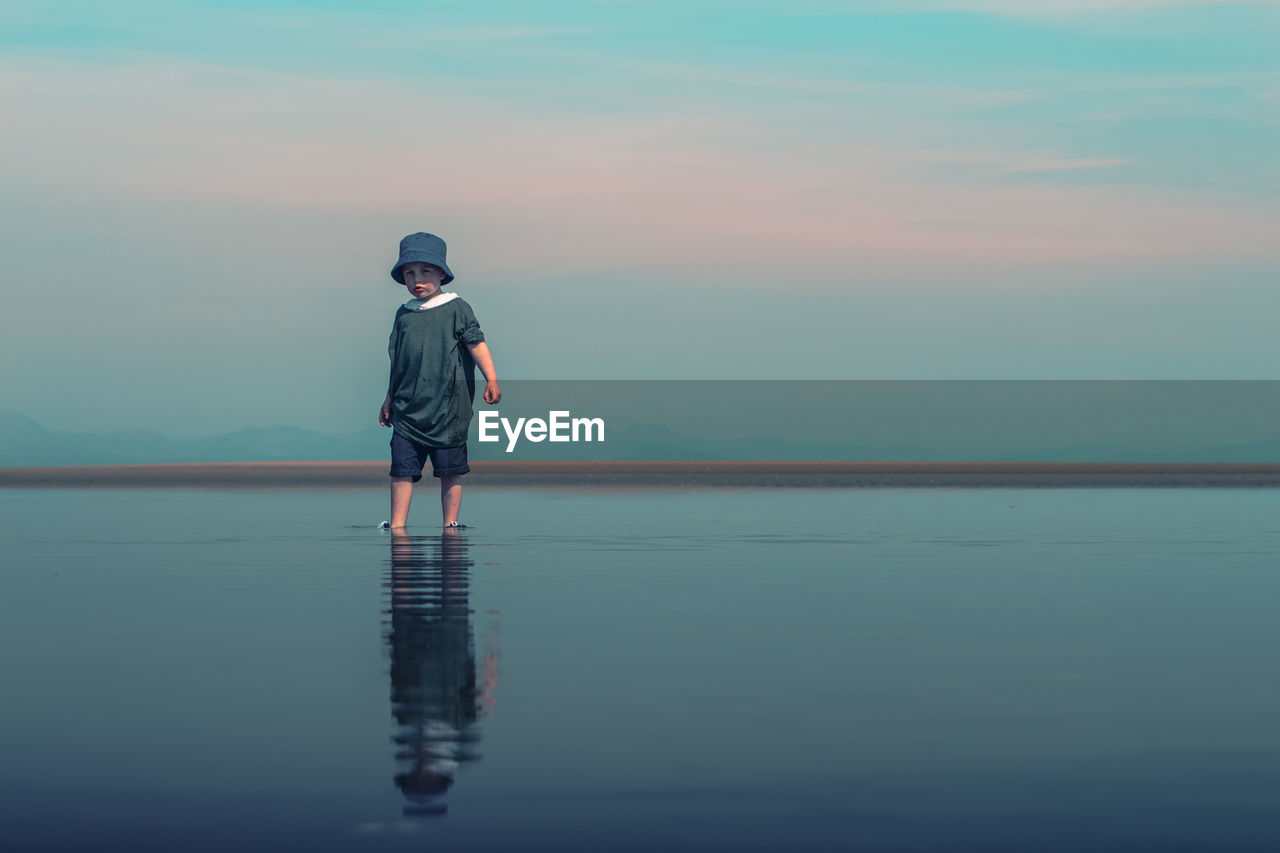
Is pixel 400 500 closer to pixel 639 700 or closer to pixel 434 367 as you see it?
pixel 434 367

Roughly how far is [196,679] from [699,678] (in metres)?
1.30

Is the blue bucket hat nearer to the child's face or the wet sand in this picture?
the child's face

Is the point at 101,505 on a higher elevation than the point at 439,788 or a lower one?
higher

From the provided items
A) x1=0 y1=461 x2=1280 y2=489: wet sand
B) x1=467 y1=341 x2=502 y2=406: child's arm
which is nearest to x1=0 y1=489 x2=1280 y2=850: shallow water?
x1=467 y1=341 x2=502 y2=406: child's arm

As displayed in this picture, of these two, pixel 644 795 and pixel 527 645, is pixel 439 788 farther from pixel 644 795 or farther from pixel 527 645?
pixel 527 645

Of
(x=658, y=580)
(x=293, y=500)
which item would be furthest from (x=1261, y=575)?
(x=293, y=500)

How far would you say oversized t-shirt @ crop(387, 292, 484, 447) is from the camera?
31.0 feet

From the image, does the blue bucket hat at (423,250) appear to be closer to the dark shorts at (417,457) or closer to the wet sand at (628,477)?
the dark shorts at (417,457)

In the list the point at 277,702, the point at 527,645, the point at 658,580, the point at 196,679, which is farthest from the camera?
the point at 658,580

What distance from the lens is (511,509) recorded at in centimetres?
1314

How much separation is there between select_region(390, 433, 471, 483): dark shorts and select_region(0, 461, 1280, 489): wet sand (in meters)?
9.37

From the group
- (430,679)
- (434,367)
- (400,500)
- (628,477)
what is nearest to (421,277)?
(434,367)

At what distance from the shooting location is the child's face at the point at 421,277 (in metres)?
9.41

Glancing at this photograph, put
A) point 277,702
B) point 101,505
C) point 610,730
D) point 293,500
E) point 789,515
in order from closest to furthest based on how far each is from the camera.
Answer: point 610,730 → point 277,702 → point 789,515 → point 101,505 → point 293,500
